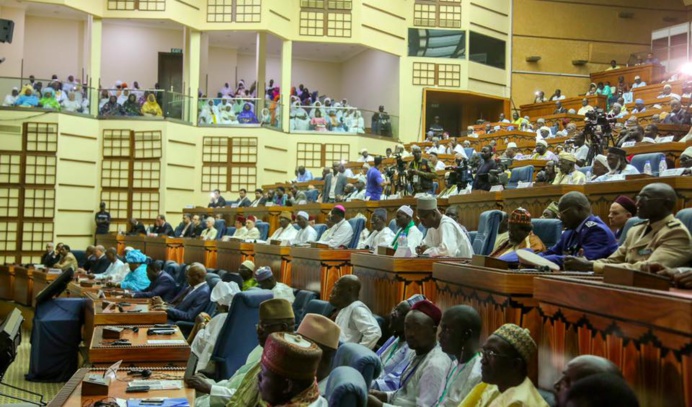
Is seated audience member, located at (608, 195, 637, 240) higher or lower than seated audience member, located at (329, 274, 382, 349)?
higher

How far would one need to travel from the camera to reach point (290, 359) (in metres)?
2.96

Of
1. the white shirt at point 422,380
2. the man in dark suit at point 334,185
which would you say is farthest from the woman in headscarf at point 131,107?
the white shirt at point 422,380

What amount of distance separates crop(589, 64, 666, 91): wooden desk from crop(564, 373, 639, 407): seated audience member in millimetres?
21198

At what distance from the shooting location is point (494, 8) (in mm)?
25062

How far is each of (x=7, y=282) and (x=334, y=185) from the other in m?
6.88

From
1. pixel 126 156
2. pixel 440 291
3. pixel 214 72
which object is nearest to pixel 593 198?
pixel 440 291

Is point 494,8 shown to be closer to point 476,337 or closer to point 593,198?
point 593,198

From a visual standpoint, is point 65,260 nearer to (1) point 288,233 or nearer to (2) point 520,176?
(1) point 288,233

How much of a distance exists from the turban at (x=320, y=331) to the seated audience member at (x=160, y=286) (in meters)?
6.99

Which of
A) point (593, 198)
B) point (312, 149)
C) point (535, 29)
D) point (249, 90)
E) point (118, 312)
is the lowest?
point (118, 312)

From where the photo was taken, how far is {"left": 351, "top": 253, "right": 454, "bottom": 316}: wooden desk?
5984 millimetres

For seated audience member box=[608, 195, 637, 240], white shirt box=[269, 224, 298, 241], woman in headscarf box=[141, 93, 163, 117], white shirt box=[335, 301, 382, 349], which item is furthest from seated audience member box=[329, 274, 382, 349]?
woman in headscarf box=[141, 93, 163, 117]

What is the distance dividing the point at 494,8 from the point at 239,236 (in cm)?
1516

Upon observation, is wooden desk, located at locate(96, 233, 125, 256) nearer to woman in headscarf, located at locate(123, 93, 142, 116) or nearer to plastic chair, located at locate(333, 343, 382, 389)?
woman in headscarf, located at locate(123, 93, 142, 116)
